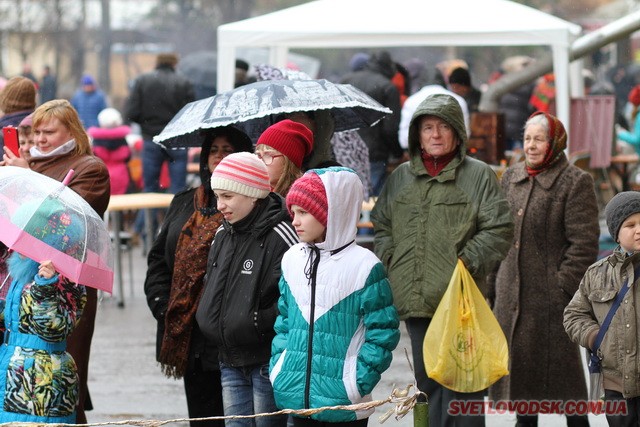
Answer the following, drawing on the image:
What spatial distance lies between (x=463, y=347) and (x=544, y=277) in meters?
1.23

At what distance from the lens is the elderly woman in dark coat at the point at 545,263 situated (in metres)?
6.94

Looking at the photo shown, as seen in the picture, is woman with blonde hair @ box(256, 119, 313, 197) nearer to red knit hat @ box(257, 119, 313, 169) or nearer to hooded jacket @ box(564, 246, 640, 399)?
red knit hat @ box(257, 119, 313, 169)

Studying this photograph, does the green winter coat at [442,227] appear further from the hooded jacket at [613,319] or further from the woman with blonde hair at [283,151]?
the hooded jacket at [613,319]

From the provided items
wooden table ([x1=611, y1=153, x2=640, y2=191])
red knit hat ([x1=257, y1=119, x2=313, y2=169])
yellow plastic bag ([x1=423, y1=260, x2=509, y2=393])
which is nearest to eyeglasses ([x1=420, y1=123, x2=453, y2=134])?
red knit hat ([x1=257, y1=119, x2=313, y2=169])

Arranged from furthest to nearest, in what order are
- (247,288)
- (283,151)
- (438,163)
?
1. (438,163)
2. (283,151)
3. (247,288)

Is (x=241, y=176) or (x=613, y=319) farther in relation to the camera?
(x=241, y=176)

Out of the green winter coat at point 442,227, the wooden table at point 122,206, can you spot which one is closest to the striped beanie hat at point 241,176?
the green winter coat at point 442,227

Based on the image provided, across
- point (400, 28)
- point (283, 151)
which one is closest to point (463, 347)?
point (283, 151)

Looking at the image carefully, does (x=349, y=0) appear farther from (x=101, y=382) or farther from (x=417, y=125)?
(x=417, y=125)

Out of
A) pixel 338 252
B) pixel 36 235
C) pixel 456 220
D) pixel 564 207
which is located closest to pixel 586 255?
pixel 564 207

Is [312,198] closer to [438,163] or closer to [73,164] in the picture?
[438,163]

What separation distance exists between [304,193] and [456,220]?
4.46 ft

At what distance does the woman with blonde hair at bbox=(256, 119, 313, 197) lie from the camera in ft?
20.7

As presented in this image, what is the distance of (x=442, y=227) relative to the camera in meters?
6.52
